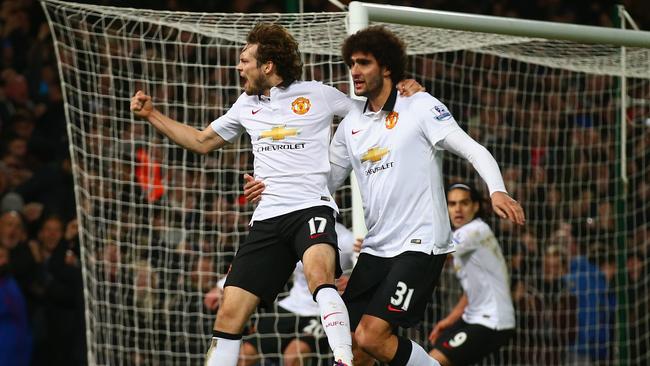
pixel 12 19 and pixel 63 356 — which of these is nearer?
pixel 63 356

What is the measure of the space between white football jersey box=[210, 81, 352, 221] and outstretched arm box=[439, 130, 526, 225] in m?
0.71

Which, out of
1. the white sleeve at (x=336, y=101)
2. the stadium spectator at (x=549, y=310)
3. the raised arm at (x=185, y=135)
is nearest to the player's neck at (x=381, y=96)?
the white sleeve at (x=336, y=101)

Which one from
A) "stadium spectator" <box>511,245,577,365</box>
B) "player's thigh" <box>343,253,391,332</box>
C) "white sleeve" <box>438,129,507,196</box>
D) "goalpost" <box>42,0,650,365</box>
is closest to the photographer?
"white sleeve" <box>438,129,507,196</box>

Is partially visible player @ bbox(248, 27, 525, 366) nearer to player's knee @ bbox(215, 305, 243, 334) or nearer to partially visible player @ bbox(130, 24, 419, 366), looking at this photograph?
partially visible player @ bbox(130, 24, 419, 366)

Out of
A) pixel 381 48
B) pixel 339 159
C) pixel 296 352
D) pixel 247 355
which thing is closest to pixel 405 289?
pixel 339 159

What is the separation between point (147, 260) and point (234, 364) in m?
3.73

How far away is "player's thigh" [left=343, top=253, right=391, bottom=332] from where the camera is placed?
19.7ft

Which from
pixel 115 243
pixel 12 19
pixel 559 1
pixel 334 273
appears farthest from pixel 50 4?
pixel 559 1

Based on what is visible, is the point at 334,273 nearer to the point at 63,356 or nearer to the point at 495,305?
the point at 495,305

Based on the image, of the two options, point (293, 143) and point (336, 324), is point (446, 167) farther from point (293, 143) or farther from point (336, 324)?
point (336, 324)

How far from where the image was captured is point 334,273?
5949 millimetres

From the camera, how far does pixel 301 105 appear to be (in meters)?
6.16

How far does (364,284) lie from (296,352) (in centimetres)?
299

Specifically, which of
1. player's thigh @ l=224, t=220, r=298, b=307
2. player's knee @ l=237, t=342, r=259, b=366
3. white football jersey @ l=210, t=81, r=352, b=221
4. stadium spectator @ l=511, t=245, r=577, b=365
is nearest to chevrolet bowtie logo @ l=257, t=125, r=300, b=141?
white football jersey @ l=210, t=81, r=352, b=221
